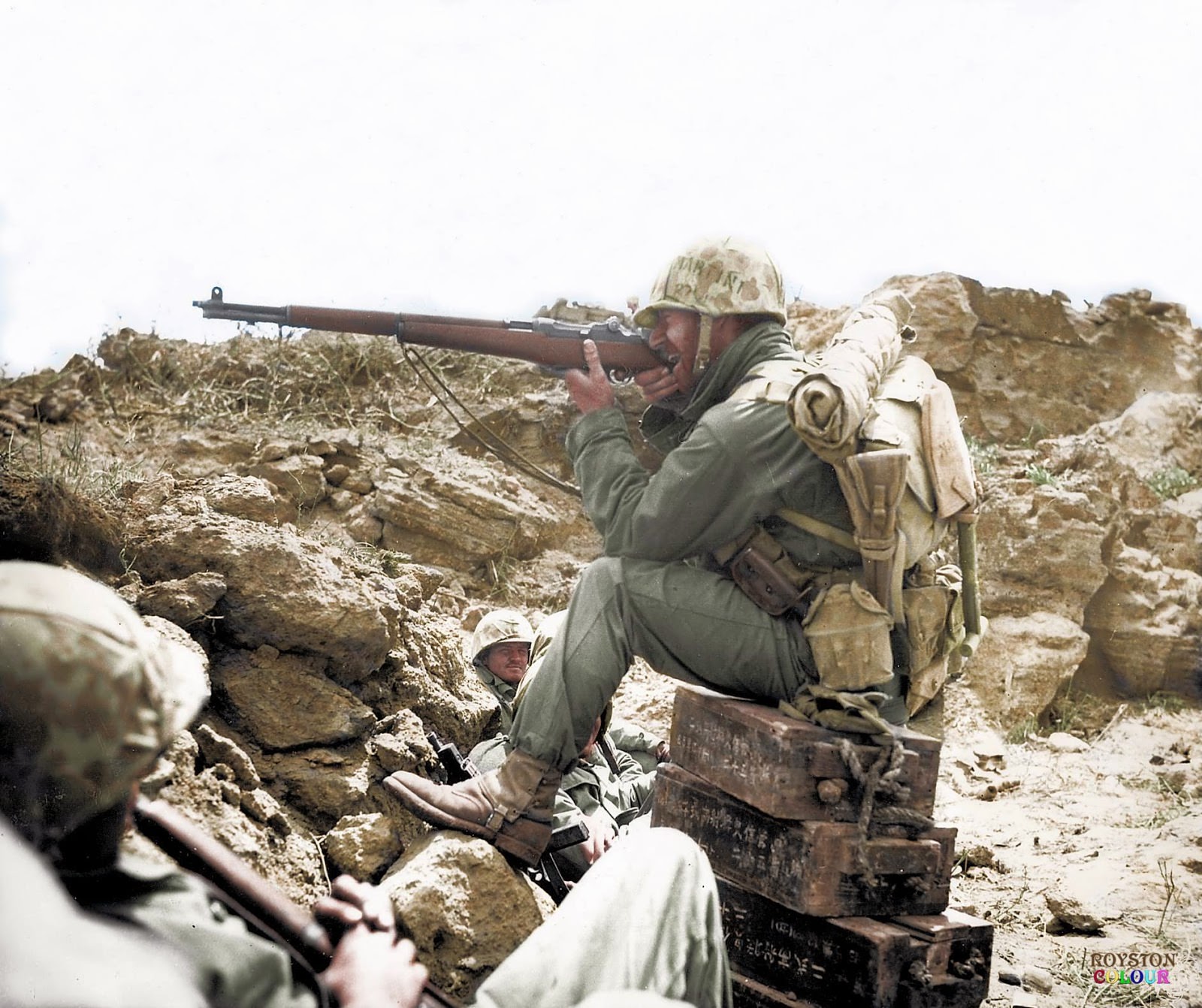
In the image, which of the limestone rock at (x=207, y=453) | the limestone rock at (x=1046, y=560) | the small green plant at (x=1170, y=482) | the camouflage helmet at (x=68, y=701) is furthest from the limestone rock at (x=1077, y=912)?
the camouflage helmet at (x=68, y=701)

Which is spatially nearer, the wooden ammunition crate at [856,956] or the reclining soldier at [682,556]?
the wooden ammunition crate at [856,956]

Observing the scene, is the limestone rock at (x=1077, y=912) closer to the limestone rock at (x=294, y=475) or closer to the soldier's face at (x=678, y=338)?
the soldier's face at (x=678, y=338)

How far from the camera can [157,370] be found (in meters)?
3.47

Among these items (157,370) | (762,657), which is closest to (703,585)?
(762,657)

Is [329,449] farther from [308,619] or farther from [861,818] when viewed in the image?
[861,818]

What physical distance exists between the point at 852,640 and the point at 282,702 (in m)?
1.55

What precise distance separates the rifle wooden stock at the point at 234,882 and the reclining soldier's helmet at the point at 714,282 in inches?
81.4

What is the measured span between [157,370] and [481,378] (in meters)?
1.50

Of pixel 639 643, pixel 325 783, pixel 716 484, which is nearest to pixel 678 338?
pixel 716 484

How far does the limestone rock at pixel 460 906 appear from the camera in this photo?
2.61m

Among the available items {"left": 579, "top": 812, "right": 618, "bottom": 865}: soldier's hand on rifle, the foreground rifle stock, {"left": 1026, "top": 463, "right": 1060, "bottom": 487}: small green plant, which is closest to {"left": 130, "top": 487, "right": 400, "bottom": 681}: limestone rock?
the foreground rifle stock

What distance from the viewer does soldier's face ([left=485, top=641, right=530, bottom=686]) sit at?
4316 mm

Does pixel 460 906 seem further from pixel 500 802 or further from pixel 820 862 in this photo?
pixel 820 862

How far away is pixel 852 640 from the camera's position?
295 cm
